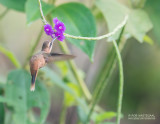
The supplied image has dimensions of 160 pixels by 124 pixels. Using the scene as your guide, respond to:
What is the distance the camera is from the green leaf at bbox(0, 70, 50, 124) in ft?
4.05

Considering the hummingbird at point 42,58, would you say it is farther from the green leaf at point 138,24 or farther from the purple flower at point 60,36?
the green leaf at point 138,24

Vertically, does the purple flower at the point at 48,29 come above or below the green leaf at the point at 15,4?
below

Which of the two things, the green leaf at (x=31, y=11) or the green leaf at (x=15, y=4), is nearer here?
the green leaf at (x=31, y=11)

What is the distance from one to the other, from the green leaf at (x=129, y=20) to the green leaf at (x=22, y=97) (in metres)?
0.43

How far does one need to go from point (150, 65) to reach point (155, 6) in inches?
53.2

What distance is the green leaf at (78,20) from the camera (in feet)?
3.59

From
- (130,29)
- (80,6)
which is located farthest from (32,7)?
(130,29)

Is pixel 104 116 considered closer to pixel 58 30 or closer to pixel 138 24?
pixel 138 24

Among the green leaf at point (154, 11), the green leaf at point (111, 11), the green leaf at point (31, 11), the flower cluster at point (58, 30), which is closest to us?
the flower cluster at point (58, 30)

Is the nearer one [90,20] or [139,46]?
[90,20]

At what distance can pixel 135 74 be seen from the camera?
2666 millimetres

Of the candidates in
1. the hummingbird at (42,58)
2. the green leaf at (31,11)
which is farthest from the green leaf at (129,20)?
the hummingbird at (42,58)

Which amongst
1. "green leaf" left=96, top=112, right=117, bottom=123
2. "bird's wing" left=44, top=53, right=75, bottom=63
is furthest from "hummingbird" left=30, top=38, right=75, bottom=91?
"green leaf" left=96, top=112, right=117, bottom=123

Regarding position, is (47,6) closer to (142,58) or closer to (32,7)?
(32,7)
